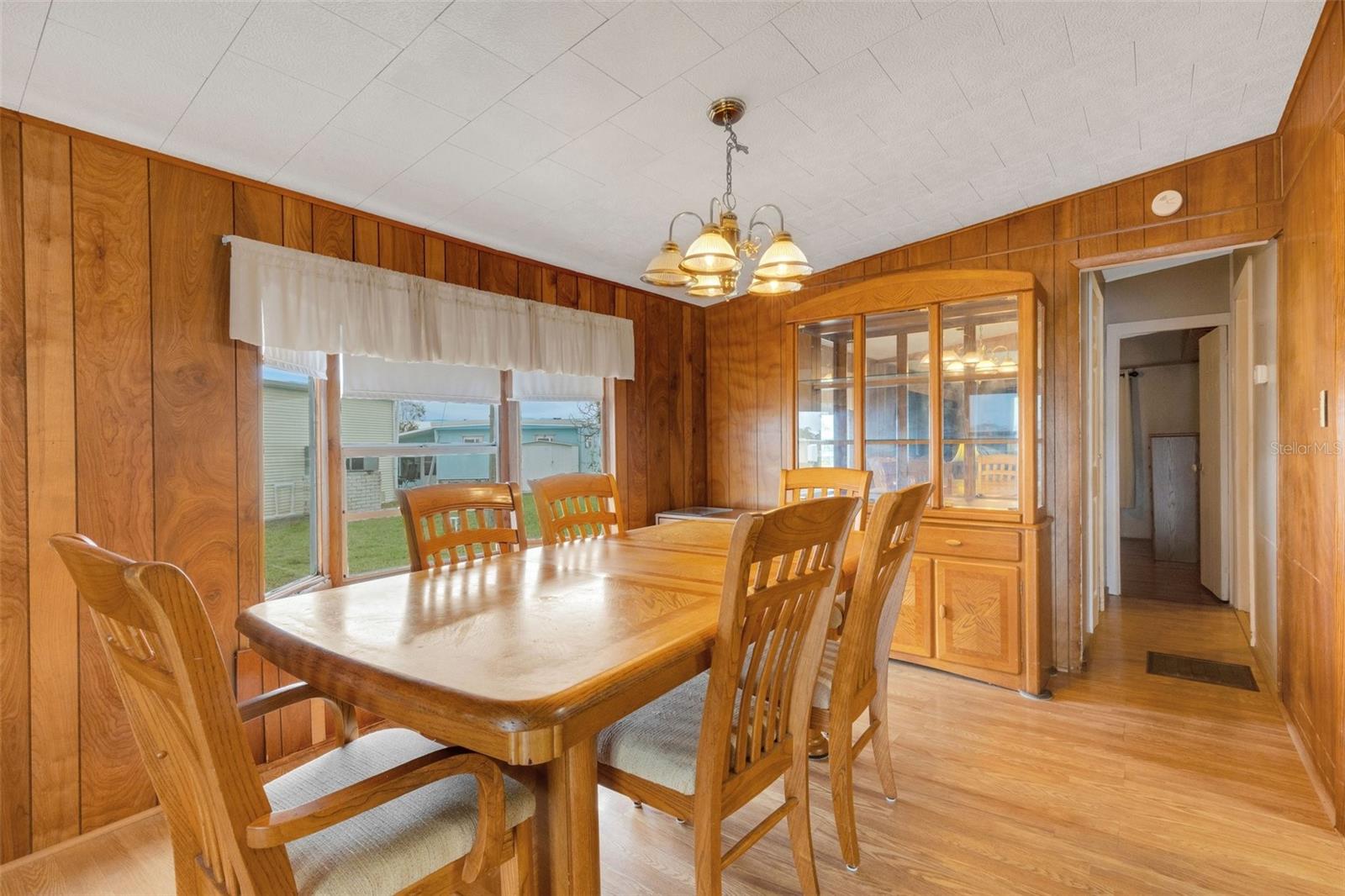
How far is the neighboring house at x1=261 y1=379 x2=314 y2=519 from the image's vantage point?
2.51m

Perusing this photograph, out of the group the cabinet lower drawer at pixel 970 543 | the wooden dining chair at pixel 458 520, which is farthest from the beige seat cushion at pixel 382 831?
the cabinet lower drawer at pixel 970 543

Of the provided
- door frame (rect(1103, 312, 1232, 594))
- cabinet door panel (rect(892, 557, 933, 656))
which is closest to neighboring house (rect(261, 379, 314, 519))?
cabinet door panel (rect(892, 557, 933, 656))

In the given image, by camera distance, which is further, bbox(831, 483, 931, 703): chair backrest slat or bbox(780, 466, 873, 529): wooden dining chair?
bbox(780, 466, 873, 529): wooden dining chair

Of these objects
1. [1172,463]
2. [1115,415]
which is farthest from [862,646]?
[1172,463]

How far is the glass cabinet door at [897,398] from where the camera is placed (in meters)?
3.36

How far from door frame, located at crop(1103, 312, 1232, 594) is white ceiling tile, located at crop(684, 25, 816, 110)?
10.9 ft

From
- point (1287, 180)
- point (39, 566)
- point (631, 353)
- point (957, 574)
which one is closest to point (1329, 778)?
point (957, 574)

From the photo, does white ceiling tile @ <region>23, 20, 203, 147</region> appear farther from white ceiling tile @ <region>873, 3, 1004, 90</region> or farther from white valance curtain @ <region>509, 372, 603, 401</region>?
white ceiling tile @ <region>873, 3, 1004, 90</region>

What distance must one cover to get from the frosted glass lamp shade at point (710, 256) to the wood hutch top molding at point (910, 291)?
1721mm

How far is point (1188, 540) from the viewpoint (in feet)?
19.1

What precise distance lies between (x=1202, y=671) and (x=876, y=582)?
8.83 feet

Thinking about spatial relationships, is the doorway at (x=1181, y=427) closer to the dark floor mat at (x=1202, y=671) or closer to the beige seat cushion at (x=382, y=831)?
the dark floor mat at (x=1202, y=671)

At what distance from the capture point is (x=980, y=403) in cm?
322

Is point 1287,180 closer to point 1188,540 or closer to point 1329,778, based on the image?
point 1329,778
